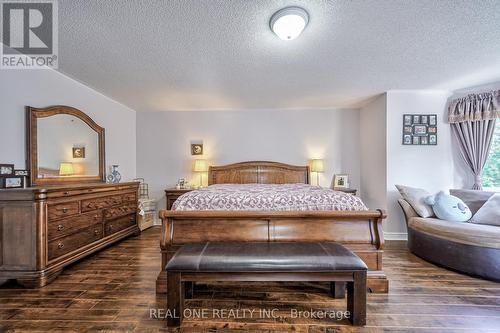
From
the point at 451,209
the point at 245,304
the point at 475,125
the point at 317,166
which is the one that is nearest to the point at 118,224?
the point at 245,304

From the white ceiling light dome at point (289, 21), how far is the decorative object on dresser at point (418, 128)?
283 centimetres

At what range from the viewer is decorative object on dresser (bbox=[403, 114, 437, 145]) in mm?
3629

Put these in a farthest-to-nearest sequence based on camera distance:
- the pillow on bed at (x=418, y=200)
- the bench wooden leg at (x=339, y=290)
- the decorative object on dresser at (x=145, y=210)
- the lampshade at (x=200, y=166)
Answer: the lampshade at (x=200, y=166) < the decorative object on dresser at (x=145, y=210) < the pillow on bed at (x=418, y=200) < the bench wooden leg at (x=339, y=290)

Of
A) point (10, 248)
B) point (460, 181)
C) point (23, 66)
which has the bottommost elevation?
point (10, 248)

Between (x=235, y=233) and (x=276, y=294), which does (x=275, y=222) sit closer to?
(x=235, y=233)

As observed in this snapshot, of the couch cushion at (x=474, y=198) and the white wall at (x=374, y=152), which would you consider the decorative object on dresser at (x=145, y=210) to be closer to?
the white wall at (x=374, y=152)

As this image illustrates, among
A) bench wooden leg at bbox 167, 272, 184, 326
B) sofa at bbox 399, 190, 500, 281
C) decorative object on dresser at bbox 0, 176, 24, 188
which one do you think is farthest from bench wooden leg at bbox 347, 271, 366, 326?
decorative object on dresser at bbox 0, 176, 24, 188

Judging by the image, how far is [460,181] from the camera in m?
3.61

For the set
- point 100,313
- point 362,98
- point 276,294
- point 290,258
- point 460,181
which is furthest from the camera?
point 362,98

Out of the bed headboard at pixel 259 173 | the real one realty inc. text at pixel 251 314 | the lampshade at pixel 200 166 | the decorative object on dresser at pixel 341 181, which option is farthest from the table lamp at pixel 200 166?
the real one realty inc. text at pixel 251 314

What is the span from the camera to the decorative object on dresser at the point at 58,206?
6.89ft

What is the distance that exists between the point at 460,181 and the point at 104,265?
5.39 m

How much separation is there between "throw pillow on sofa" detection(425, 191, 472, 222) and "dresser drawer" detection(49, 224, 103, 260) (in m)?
4.49

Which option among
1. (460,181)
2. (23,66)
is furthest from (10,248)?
(460,181)
